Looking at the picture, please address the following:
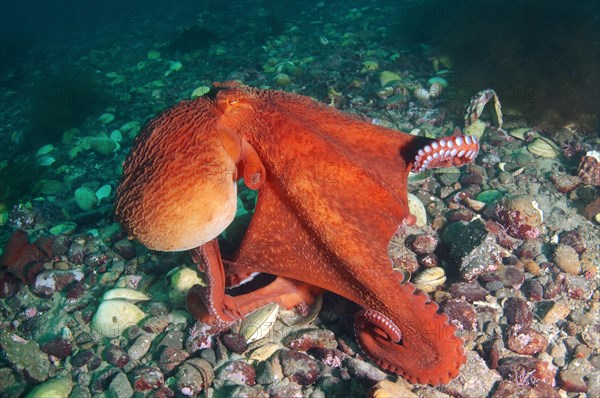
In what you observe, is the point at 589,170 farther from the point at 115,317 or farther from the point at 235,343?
the point at 115,317

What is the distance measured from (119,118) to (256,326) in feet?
23.8

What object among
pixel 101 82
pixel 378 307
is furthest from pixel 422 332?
pixel 101 82

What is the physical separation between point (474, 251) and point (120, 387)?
11.7 feet

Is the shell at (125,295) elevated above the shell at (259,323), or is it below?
below

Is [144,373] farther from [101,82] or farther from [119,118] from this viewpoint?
[101,82]

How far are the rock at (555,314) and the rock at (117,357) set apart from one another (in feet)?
13.1

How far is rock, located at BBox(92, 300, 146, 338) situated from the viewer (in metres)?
4.03

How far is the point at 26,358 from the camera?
3871mm

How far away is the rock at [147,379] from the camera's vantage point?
3.49 m

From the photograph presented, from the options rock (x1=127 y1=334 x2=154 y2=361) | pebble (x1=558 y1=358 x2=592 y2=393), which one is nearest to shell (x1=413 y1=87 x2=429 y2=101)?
pebble (x1=558 y1=358 x2=592 y2=393)

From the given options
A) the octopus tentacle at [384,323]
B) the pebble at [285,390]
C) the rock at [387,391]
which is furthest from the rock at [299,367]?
the octopus tentacle at [384,323]

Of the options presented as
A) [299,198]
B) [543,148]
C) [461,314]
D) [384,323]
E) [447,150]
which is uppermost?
[447,150]

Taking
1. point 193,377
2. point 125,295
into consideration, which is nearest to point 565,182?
point 193,377

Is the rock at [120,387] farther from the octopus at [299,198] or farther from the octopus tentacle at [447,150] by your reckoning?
the octopus tentacle at [447,150]
